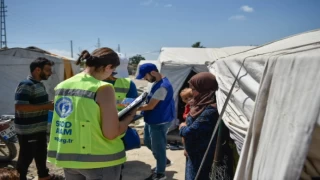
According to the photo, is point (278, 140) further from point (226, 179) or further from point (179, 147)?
point (179, 147)

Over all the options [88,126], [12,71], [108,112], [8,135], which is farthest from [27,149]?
[12,71]

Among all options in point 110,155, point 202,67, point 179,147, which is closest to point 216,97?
point 110,155

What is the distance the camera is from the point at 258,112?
1.25 metres

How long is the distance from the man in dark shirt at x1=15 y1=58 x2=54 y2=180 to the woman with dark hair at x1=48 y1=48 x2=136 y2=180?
1584mm

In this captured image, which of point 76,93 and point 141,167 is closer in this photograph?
point 76,93

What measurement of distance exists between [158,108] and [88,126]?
1.93 m

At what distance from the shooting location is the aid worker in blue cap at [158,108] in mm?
3504

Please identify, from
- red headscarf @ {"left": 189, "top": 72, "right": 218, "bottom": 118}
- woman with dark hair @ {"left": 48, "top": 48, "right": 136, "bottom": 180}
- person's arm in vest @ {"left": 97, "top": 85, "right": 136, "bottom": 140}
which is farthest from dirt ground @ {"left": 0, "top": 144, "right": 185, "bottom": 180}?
person's arm in vest @ {"left": 97, "top": 85, "right": 136, "bottom": 140}

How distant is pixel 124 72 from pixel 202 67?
3279 mm

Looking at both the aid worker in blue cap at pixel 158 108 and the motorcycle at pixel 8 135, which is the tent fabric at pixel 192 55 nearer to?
the aid worker in blue cap at pixel 158 108

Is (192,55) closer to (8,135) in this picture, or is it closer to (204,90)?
(8,135)

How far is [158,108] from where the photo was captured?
362 centimetres

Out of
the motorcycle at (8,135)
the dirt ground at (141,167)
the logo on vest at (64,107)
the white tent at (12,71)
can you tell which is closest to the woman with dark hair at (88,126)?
the logo on vest at (64,107)

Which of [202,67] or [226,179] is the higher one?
[202,67]
